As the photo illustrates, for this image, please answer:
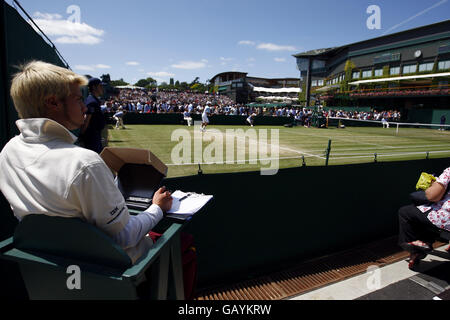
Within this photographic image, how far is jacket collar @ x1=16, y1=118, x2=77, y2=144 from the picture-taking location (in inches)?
54.7

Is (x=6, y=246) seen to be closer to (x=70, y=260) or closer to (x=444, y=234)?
(x=70, y=260)

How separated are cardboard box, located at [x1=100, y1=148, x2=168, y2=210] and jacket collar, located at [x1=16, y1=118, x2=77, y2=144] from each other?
0.70 meters

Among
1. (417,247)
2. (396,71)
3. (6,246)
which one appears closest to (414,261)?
(417,247)

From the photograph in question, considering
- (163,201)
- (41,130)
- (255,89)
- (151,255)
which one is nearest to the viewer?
(41,130)

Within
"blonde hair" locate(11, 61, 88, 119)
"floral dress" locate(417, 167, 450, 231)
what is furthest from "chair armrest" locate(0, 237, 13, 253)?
"floral dress" locate(417, 167, 450, 231)

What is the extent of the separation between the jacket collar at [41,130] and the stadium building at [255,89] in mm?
67924

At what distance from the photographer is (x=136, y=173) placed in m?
2.33

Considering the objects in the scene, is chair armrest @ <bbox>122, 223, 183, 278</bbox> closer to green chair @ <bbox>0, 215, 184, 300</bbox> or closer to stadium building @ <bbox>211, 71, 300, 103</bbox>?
green chair @ <bbox>0, 215, 184, 300</bbox>

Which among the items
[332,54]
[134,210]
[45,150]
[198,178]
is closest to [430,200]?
[198,178]

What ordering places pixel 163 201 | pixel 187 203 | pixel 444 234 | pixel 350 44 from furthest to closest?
pixel 350 44, pixel 444 234, pixel 187 203, pixel 163 201

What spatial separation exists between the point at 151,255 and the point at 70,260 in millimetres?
410

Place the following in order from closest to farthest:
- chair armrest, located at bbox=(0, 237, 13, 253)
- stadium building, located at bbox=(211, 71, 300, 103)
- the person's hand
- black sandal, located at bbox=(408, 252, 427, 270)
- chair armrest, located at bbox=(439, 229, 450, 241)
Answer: chair armrest, located at bbox=(0, 237, 13, 253)
the person's hand
chair armrest, located at bbox=(439, 229, 450, 241)
black sandal, located at bbox=(408, 252, 427, 270)
stadium building, located at bbox=(211, 71, 300, 103)

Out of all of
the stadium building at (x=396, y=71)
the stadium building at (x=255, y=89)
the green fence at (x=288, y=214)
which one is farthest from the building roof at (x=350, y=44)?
the green fence at (x=288, y=214)
